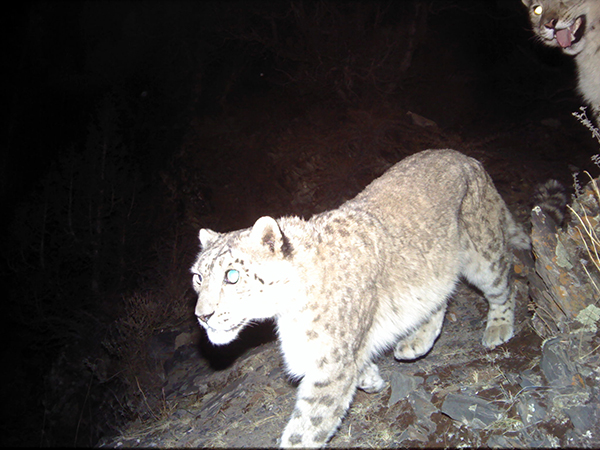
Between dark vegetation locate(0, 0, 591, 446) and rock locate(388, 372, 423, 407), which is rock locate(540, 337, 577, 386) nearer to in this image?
rock locate(388, 372, 423, 407)

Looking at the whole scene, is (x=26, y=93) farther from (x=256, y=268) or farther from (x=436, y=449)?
(x=436, y=449)

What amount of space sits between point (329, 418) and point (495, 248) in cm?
Answer: 244

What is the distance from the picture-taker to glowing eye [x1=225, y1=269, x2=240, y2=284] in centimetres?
266

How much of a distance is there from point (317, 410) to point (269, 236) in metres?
1.18

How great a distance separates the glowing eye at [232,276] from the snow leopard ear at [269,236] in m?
0.25

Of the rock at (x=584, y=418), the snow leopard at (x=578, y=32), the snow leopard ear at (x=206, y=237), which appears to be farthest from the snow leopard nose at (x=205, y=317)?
the snow leopard at (x=578, y=32)

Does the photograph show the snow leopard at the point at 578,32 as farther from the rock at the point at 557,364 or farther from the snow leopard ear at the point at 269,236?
the snow leopard ear at the point at 269,236

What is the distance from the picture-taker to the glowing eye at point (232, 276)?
2.66 meters

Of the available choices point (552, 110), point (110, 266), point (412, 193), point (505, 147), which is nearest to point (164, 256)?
point (110, 266)

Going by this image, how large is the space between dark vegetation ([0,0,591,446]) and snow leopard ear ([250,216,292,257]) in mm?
5110

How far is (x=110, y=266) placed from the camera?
885cm

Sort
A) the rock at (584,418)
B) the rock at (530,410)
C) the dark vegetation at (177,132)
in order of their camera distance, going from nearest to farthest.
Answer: the rock at (584,418), the rock at (530,410), the dark vegetation at (177,132)

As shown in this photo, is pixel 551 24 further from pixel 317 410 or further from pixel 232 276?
pixel 317 410

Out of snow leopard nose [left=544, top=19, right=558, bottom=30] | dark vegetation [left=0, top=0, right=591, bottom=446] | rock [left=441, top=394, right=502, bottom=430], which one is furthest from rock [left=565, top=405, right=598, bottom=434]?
dark vegetation [left=0, top=0, right=591, bottom=446]
